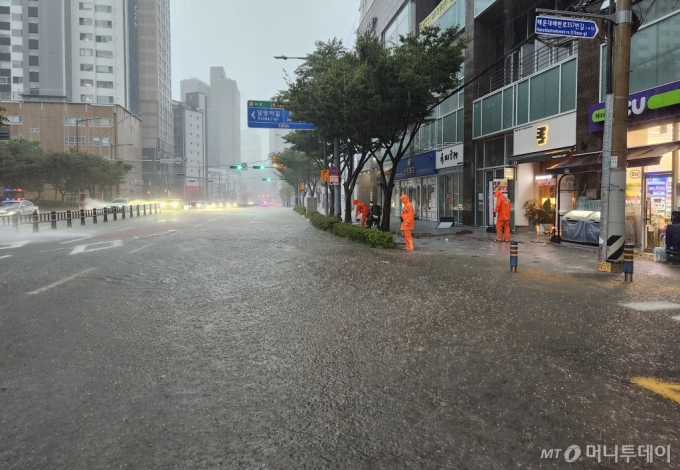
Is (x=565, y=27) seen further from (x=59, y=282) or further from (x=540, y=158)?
(x=59, y=282)

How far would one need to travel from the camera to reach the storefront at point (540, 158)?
63.7 feet

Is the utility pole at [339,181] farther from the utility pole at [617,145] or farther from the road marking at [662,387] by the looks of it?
the road marking at [662,387]

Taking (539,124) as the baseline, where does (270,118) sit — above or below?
above

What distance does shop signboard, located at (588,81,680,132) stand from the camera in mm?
13656

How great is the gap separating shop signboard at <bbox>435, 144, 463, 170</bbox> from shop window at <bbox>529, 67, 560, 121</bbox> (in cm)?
718

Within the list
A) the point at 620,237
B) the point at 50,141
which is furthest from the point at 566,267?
the point at 50,141

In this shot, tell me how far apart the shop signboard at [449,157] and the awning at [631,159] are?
36.2ft

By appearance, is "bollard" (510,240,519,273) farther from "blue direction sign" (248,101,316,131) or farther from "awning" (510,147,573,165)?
"blue direction sign" (248,101,316,131)

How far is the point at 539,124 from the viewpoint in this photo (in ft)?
69.7

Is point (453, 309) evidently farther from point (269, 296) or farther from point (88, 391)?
point (88, 391)

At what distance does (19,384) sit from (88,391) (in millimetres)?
711

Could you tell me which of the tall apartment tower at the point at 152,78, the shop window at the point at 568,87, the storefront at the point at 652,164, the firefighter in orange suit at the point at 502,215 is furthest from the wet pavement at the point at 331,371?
the tall apartment tower at the point at 152,78

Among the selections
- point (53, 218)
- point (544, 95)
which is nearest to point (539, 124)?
point (544, 95)

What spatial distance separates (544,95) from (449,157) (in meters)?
9.77
